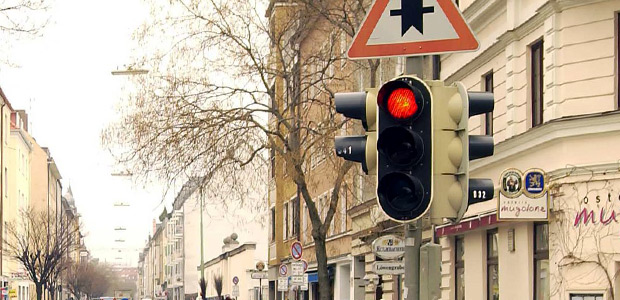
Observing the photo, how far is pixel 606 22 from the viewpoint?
58.4 feet

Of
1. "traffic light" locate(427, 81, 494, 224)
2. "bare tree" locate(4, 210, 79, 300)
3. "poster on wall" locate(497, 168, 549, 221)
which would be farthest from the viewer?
"bare tree" locate(4, 210, 79, 300)

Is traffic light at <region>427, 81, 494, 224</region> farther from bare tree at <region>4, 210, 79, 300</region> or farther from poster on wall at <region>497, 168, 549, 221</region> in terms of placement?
bare tree at <region>4, 210, 79, 300</region>

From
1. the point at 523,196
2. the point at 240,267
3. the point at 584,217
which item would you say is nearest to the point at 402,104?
the point at 584,217

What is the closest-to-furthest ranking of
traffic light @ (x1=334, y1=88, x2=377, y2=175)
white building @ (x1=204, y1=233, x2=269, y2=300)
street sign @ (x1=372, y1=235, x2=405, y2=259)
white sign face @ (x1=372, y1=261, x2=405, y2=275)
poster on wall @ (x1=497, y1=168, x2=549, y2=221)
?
traffic light @ (x1=334, y1=88, x2=377, y2=175)
poster on wall @ (x1=497, y1=168, x2=549, y2=221)
white sign face @ (x1=372, y1=261, x2=405, y2=275)
street sign @ (x1=372, y1=235, x2=405, y2=259)
white building @ (x1=204, y1=233, x2=269, y2=300)

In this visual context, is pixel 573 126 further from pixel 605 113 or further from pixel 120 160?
pixel 120 160

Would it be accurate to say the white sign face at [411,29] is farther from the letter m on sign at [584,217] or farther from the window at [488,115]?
the window at [488,115]

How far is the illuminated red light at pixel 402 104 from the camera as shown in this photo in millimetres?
7844

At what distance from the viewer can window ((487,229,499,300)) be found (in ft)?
74.8

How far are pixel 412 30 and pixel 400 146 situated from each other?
0.90 m

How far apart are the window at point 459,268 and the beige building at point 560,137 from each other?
128 inches

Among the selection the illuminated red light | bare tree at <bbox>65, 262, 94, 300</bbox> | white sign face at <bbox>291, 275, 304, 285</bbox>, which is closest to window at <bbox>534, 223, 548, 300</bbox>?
white sign face at <bbox>291, 275, 304, 285</bbox>

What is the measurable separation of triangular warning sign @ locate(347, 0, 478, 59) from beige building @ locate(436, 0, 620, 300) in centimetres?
968

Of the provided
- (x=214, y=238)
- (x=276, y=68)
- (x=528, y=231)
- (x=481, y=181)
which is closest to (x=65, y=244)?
(x=214, y=238)

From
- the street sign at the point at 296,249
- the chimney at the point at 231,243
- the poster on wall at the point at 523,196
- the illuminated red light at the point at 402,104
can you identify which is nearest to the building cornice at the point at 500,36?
the poster on wall at the point at 523,196
